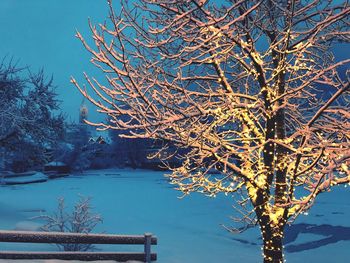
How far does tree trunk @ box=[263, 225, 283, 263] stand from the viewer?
287 inches

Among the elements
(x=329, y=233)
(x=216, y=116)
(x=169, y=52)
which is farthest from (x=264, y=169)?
(x=329, y=233)

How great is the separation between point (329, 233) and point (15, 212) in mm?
15287

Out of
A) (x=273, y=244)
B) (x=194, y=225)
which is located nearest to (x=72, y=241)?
(x=273, y=244)

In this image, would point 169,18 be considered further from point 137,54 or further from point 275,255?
point 275,255

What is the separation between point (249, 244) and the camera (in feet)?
53.6

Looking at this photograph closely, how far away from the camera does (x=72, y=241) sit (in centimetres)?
928

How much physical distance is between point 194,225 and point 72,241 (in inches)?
437

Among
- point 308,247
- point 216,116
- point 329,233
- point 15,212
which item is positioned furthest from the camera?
point 15,212

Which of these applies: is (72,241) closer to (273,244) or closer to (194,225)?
(273,244)

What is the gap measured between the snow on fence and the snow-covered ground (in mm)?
3879

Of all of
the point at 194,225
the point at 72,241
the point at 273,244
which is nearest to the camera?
the point at 273,244

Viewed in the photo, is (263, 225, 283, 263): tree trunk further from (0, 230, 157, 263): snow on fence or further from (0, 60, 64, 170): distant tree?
(0, 60, 64, 170): distant tree

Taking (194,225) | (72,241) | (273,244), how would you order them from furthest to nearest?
1. (194,225)
2. (72,241)
3. (273,244)

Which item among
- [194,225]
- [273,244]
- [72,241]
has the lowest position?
[194,225]
